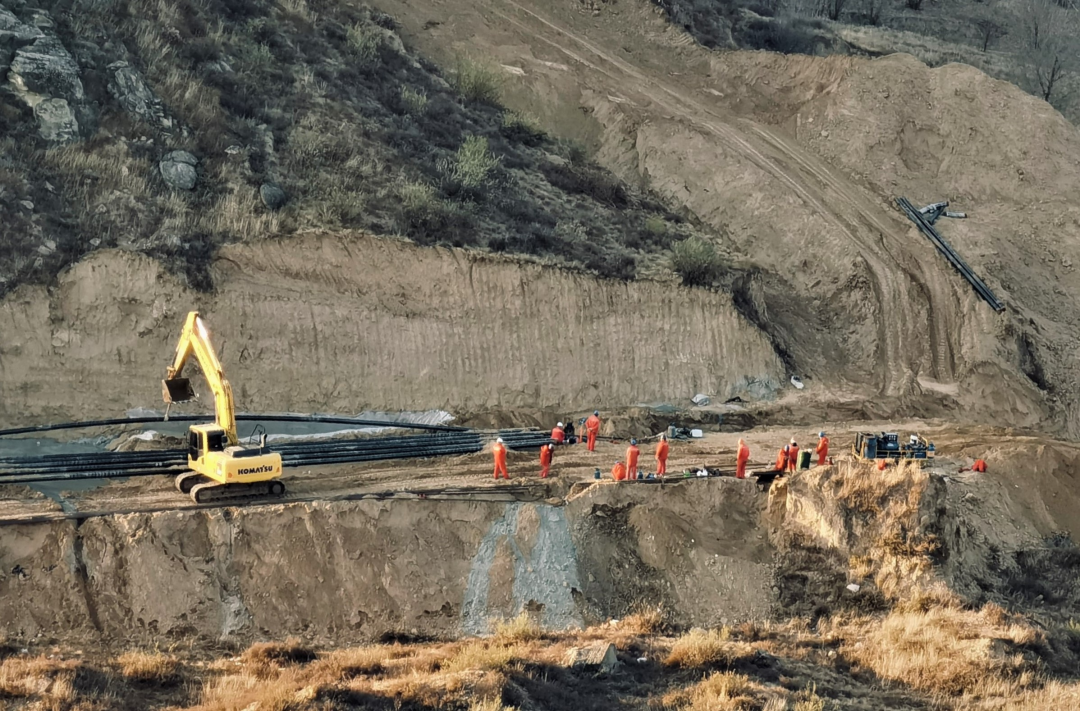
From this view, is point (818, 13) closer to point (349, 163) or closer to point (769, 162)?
point (769, 162)

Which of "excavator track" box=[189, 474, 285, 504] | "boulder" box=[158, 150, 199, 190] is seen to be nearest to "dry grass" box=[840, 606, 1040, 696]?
"excavator track" box=[189, 474, 285, 504]

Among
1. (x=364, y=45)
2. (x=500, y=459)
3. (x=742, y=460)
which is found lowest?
(x=742, y=460)

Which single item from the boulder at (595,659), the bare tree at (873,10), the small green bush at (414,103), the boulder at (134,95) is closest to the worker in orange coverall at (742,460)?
the boulder at (595,659)

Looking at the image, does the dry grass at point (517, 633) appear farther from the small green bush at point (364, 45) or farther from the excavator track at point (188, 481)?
the small green bush at point (364, 45)

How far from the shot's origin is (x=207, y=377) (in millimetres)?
20156

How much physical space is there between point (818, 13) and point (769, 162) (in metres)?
19.1

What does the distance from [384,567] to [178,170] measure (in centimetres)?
1207

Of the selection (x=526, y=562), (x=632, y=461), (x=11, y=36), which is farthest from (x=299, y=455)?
(x=11, y=36)

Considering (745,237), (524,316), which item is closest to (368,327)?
(524,316)

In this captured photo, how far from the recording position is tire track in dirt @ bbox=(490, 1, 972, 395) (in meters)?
30.7

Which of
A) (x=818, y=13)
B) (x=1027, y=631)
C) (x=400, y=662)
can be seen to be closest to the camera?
(x=400, y=662)

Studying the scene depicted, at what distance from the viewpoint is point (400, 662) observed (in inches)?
586

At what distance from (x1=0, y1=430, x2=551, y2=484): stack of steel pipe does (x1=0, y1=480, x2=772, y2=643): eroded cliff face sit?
238cm

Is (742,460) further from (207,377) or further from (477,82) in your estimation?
(477,82)
